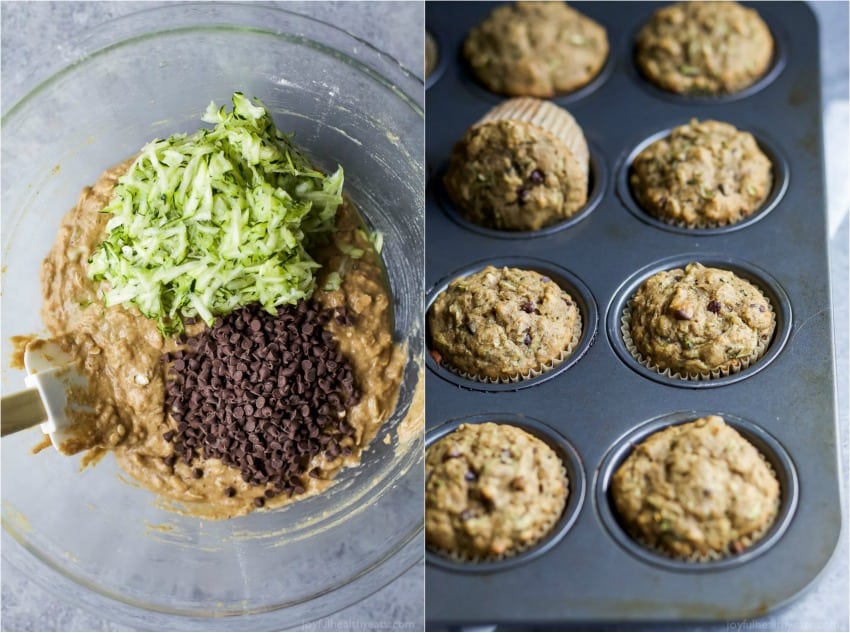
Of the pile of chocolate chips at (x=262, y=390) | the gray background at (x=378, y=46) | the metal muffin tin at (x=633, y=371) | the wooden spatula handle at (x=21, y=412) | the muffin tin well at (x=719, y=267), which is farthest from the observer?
the gray background at (x=378, y=46)

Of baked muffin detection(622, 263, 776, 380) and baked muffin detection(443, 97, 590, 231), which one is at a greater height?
baked muffin detection(443, 97, 590, 231)

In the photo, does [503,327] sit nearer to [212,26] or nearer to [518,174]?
[518,174]

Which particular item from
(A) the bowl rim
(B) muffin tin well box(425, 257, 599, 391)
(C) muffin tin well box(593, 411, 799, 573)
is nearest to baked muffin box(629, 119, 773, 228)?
(B) muffin tin well box(425, 257, 599, 391)

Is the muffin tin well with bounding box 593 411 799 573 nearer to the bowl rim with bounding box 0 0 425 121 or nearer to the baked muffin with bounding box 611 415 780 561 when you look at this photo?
the baked muffin with bounding box 611 415 780 561

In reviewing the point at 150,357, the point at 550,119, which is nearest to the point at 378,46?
the point at 550,119

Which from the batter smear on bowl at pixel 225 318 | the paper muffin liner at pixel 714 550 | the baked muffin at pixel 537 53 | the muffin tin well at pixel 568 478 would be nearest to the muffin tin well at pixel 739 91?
the baked muffin at pixel 537 53

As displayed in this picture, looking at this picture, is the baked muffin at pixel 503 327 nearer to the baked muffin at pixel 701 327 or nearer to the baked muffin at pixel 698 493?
the baked muffin at pixel 701 327

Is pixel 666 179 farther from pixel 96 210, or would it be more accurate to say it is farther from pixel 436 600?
pixel 96 210
